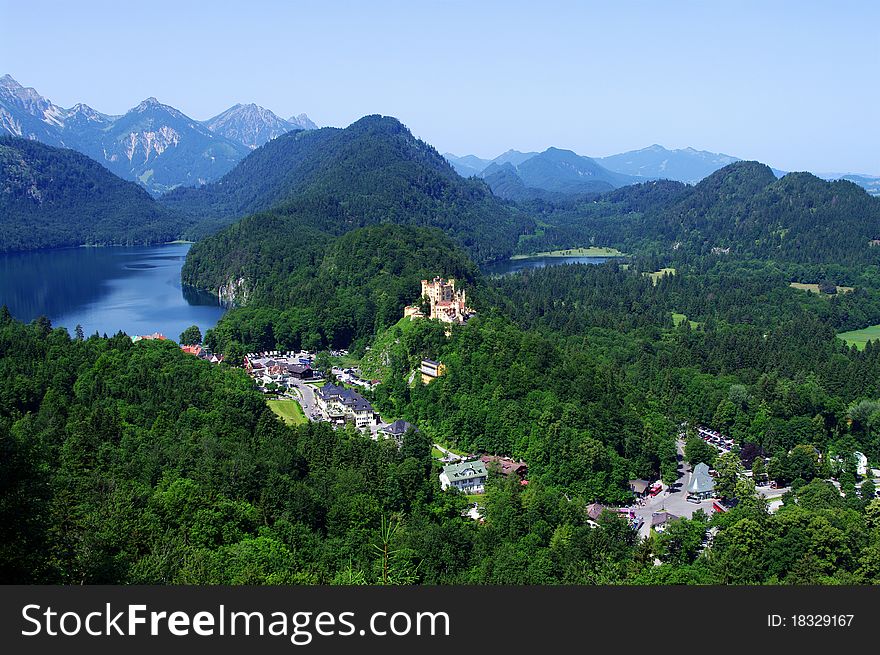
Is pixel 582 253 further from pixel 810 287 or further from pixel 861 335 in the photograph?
pixel 861 335

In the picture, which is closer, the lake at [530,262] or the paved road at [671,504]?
the paved road at [671,504]

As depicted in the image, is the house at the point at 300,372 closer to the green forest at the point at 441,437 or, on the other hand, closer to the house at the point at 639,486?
the green forest at the point at 441,437

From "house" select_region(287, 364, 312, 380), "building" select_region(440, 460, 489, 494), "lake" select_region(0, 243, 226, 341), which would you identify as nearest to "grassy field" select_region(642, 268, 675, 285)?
"lake" select_region(0, 243, 226, 341)

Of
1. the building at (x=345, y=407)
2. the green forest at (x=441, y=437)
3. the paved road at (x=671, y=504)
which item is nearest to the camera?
the green forest at (x=441, y=437)

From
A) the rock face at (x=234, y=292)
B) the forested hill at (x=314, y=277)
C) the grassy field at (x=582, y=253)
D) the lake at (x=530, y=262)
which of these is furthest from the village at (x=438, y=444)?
the grassy field at (x=582, y=253)

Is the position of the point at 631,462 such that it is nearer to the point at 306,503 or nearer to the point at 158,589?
the point at 306,503

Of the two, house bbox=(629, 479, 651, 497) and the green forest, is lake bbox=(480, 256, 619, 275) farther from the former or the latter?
house bbox=(629, 479, 651, 497)

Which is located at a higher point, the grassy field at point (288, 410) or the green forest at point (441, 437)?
the green forest at point (441, 437)

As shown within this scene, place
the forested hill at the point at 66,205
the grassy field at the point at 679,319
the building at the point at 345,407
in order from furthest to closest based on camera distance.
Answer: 1. the forested hill at the point at 66,205
2. the grassy field at the point at 679,319
3. the building at the point at 345,407

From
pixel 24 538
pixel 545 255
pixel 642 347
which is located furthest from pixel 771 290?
pixel 24 538
